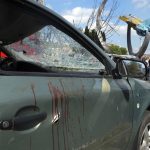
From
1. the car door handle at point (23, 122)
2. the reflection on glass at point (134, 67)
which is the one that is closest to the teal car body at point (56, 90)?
the car door handle at point (23, 122)

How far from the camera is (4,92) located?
267cm

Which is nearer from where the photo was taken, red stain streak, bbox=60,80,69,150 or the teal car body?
the teal car body

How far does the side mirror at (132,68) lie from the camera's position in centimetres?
447

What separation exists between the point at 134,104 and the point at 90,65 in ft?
2.35

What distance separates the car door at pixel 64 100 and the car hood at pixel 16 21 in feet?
0.23

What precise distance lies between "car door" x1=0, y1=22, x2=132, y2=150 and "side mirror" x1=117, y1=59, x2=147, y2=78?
0.14 meters

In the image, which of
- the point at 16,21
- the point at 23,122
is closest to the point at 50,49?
the point at 16,21

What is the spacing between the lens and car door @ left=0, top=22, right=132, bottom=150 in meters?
2.76

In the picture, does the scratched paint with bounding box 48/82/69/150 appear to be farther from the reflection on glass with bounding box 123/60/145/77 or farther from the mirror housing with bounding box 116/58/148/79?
the reflection on glass with bounding box 123/60/145/77

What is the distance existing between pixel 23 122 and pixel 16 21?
886mm

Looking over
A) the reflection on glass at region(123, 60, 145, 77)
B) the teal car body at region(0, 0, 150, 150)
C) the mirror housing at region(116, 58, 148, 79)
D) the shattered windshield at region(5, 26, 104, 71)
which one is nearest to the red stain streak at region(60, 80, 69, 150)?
the teal car body at region(0, 0, 150, 150)

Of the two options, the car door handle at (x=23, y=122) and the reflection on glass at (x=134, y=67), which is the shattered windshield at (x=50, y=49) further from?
the reflection on glass at (x=134, y=67)

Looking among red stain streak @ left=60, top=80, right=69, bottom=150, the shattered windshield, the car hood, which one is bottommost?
red stain streak @ left=60, top=80, right=69, bottom=150

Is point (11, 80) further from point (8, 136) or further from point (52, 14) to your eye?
point (52, 14)
